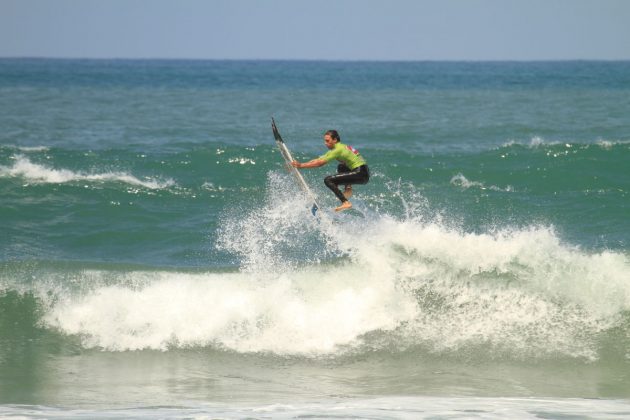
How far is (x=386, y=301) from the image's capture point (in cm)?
1333

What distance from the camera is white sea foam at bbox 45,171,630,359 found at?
1259 centimetres

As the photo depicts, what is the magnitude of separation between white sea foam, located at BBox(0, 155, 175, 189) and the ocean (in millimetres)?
74

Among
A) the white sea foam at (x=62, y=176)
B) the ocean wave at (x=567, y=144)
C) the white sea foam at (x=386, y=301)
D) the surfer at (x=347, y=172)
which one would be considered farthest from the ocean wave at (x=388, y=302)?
the ocean wave at (x=567, y=144)

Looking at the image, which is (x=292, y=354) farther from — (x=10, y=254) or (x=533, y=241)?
(x=10, y=254)

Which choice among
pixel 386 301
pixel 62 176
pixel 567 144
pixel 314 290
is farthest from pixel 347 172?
pixel 567 144

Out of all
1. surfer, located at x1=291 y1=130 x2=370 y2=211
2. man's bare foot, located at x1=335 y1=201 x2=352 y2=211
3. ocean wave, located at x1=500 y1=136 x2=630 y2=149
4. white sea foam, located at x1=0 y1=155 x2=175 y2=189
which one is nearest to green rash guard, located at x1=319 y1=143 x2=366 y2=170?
surfer, located at x1=291 y1=130 x2=370 y2=211

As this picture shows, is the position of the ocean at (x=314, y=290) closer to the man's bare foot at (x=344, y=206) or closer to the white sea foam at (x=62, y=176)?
the white sea foam at (x=62, y=176)

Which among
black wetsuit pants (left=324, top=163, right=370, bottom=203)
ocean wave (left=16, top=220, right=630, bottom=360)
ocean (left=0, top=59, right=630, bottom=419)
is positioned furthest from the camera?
black wetsuit pants (left=324, top=163, right=370, bottom=203)

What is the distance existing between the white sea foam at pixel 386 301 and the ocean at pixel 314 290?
0.03 meters

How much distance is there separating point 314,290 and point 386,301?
1178 millimetres

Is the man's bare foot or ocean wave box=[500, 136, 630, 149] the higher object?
ocean wave box=[500, 136, 630, 149]

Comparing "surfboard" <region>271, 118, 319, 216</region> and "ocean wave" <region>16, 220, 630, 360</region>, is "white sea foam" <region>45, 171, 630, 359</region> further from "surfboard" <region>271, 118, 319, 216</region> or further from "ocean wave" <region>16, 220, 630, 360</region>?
"surfboard" <region>271, 118, 319, 216</region>

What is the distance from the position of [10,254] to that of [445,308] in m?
8.03

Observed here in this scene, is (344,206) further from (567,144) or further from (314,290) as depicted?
(567,144)
